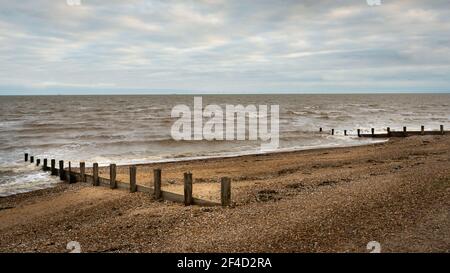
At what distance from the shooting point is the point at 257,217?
10156 millimetres

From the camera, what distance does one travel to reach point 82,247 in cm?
966

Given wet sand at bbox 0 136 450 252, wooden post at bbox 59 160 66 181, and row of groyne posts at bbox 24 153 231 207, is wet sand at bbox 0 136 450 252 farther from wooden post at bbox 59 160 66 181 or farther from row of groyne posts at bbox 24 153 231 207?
wooden post at bbox 59 160 66 181

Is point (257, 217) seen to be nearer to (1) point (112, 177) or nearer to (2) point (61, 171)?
(1) point (112, 177)

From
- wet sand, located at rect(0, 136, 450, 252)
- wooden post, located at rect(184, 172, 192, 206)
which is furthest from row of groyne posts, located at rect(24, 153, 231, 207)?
wet sand, located at rect(0, 136, 450, 252)

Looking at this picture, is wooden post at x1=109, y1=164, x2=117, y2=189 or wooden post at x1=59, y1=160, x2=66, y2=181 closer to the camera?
wooden post at x1=109, y1=164, x2=117, y2=189

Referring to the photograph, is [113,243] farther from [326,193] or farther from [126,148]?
[126,148]

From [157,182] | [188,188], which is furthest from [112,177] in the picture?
[188,188]

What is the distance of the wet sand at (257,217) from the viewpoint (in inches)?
332

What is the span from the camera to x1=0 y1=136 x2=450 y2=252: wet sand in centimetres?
844

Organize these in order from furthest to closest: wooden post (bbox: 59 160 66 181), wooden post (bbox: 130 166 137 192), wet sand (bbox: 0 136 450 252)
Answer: wooden post (bbox: 59 160 66 181) < wooden post (bbox: 130 166 137 192) < wet sand (bbox: 0 136 450 252)

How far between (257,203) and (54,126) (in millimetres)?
46003

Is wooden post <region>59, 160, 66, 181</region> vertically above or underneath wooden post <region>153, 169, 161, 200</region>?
underneath
